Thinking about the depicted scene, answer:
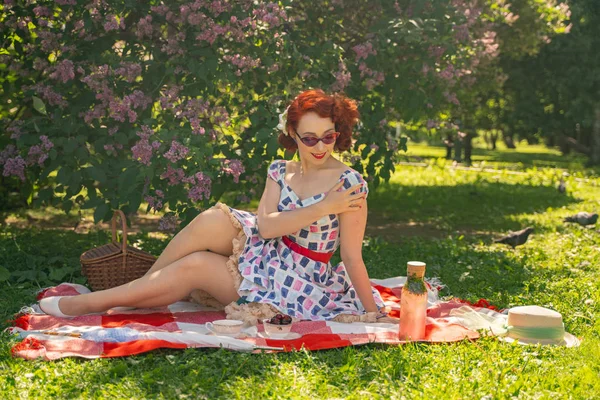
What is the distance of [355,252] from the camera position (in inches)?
156

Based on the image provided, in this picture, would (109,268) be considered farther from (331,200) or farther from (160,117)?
(160,117)

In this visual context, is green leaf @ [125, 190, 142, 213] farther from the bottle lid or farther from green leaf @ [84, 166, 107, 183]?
the bottle lid

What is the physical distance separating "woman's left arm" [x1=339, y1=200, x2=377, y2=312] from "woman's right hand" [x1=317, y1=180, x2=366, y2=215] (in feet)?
0.24

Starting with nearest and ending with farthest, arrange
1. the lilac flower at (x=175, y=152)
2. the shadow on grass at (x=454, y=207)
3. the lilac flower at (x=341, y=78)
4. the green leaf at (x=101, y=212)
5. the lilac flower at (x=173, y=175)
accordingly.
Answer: the lilac flower at (x=175, y=152), the lilac flower at (x=173, y=175), the green leaf at (x=101, y=212), the lilac flower at (x=341, y=78), the shadow on grass at (x=454, y=207)

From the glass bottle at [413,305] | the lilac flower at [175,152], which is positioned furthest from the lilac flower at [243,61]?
the glass bottle at [413,305]

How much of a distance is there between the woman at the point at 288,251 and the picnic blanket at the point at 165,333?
0.10 meters

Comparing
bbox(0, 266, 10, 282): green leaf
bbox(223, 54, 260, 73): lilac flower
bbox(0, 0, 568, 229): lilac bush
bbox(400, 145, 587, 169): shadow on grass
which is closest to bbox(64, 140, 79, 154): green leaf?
bbox(0, 0, 568, 229): lilac bush

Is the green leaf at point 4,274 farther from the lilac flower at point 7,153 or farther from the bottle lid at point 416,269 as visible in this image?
the bottle lid at point 416,269

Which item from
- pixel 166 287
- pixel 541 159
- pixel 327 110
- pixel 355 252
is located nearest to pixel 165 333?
pixel 166 287

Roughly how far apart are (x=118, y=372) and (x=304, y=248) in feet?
4.18

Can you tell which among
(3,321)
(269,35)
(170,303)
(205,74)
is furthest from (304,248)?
(269,35)

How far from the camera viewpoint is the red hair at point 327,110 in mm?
4004

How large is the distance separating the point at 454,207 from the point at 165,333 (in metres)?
7.18

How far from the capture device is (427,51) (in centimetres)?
664
